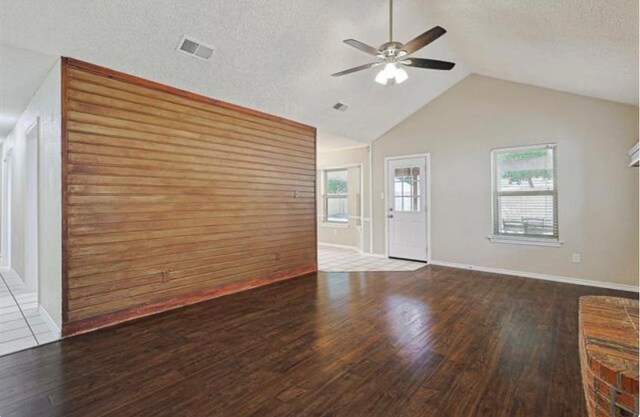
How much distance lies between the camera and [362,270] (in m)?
5.86

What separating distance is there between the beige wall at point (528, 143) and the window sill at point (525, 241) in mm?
86

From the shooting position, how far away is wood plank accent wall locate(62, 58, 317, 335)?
3098 millimetres

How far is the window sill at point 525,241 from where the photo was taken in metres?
5.02

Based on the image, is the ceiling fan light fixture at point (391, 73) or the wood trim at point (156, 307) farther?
the ceiling fan light fixture at point (391, 73)

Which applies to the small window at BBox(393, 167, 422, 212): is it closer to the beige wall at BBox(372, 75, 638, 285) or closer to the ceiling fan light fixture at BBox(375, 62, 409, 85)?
the beige wall at BBox(372, 75, 638, 285)

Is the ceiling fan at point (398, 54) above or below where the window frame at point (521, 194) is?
above

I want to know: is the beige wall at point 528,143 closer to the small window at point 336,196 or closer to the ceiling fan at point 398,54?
the small window at point 336,196

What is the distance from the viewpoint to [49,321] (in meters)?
3.28

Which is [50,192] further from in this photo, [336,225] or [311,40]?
[336,225]

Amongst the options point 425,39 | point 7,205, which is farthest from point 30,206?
point 425,39

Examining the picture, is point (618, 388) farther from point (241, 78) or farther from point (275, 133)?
point (275, 133)

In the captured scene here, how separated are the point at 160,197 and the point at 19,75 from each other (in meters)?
1.83

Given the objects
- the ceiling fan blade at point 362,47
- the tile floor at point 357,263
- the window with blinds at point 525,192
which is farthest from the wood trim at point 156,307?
the window with blinds at point 525,192

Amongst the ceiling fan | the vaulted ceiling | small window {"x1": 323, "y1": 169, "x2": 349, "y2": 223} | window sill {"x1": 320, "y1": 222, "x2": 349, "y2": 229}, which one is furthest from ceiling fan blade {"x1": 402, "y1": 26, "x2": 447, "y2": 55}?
window sill {"x1": 320, "y1": 222, "x2": 349, "y2": 229}
